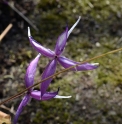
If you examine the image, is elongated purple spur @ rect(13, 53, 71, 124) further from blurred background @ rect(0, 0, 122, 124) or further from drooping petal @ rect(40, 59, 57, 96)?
blurred background @ rect(0, 0, 122, 124)

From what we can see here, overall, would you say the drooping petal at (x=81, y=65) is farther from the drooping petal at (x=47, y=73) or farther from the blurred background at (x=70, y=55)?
the blurred background at (x=70, y=55)

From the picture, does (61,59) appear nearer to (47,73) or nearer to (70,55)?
(47,73)

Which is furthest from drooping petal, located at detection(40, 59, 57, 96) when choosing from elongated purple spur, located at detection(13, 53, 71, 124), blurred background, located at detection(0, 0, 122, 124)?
blurred background, located at detection(0, 0, 122, 124)

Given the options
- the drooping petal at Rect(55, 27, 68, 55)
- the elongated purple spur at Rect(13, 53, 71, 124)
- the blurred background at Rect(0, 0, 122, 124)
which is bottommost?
the blurred background at Rect(0, 0, 122, 124)

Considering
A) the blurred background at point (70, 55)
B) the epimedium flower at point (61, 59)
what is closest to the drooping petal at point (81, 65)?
the epimedium flower at point (61, 59)

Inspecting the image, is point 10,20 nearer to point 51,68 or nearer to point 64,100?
point 64,100

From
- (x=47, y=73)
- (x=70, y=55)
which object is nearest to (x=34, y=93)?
(x=47, y=73)

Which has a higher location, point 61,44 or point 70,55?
point 61,44

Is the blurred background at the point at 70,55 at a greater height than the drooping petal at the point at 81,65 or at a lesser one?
lesser

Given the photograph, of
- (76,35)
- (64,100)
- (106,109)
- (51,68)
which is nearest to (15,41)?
(76,35)
